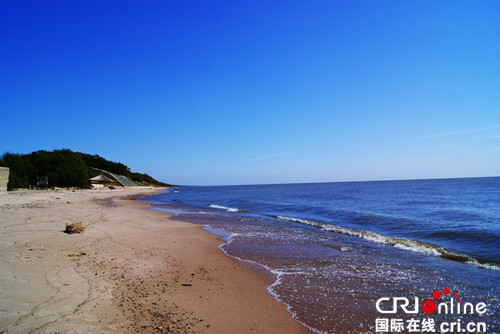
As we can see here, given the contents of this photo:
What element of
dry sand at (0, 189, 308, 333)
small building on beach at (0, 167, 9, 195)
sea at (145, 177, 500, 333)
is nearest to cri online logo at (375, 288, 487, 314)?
sea at (145, 177, 500, 333)

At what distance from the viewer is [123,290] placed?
4918 millimetres

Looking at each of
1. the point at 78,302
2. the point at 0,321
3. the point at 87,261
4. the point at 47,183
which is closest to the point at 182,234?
the point at 87,261

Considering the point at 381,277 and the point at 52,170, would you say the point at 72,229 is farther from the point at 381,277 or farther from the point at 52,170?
the point at 52,170

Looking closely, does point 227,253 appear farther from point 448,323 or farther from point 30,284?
point 448,323

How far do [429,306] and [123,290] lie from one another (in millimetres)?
6067

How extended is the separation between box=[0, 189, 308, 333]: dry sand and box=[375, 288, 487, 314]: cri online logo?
2118 mm

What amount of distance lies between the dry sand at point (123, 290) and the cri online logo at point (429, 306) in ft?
6.95

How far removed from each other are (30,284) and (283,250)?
7205mm

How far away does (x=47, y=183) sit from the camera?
38.4m

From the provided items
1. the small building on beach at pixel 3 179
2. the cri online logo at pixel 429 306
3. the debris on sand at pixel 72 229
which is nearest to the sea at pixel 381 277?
the cri online logo at pixel 429 306

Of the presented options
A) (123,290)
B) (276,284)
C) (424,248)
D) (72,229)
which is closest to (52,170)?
(72,229)

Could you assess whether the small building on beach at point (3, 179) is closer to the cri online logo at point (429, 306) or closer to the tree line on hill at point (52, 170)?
the tree line on hill at point (52, 170)

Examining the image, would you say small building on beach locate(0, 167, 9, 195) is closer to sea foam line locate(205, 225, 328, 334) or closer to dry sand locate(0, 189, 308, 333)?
dry sand locate(0, 189, 308, 333)

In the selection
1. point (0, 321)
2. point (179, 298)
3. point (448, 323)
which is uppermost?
point (0, 321)
